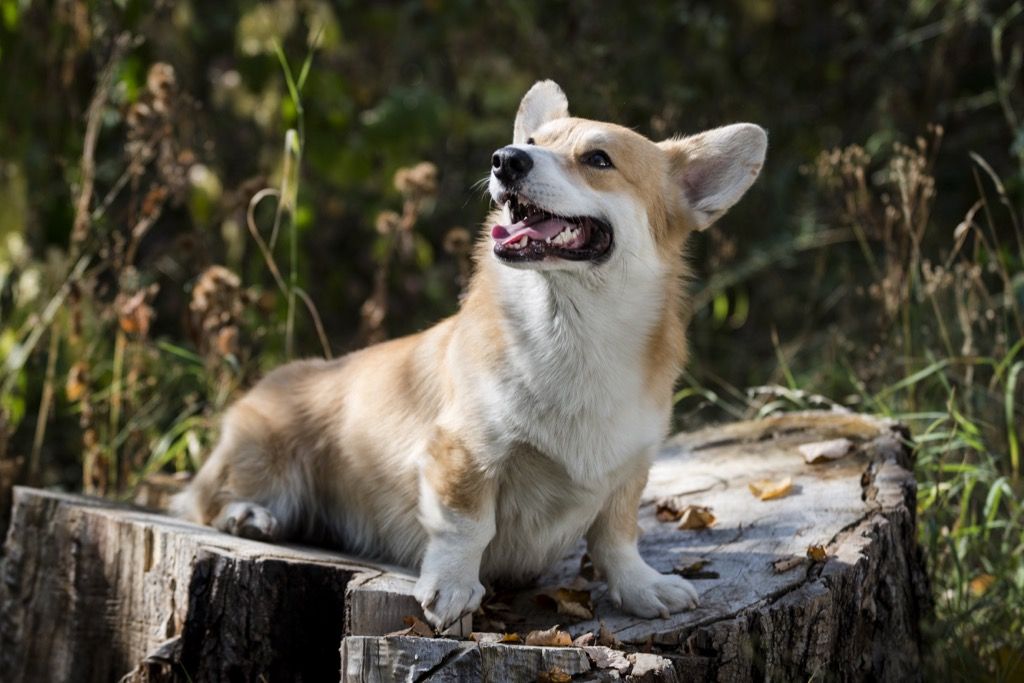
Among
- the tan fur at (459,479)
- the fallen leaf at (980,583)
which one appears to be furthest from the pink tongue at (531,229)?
the fallen leaf at (980,583)

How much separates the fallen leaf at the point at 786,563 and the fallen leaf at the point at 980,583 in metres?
1.00

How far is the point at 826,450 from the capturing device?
3.83 meters

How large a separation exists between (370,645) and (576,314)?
1.02 m

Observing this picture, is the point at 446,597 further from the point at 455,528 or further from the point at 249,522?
the point at 249,522

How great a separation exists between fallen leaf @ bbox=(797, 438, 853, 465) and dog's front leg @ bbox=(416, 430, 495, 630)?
49.0 inches

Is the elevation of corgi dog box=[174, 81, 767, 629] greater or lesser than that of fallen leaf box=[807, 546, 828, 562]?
greater

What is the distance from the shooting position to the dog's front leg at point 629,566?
3000 mm

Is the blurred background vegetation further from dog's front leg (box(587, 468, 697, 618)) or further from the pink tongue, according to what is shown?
the pink tongue

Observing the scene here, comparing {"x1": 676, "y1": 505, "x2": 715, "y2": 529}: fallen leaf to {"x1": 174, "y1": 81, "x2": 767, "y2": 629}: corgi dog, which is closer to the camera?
{"x1": 174, "y1": 81, "x2": 767, "y2": 629}: corgi dog

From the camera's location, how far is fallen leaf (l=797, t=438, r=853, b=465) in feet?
12.5

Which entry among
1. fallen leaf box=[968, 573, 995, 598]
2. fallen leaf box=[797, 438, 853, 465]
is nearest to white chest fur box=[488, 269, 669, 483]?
A: fallen leaf box=[797, 438, 853, 465]

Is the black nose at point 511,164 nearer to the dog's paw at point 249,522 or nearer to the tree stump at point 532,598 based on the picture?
the tree stump at point 532,598

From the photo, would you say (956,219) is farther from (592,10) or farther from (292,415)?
(292,415)

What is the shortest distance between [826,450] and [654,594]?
3.47 ft
